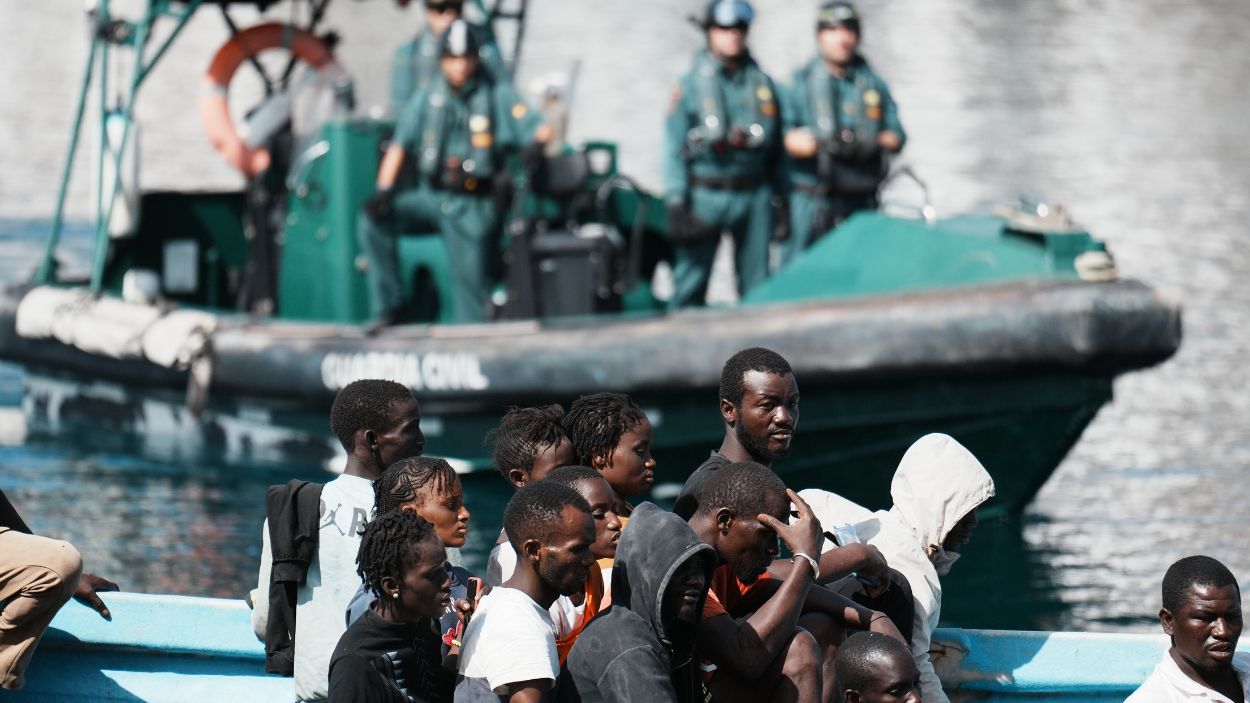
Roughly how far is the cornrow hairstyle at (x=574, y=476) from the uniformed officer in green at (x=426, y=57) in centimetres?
543

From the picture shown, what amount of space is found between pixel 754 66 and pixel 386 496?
18.2 feet

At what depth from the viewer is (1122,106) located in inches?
1095

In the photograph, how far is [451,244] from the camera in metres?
9.88

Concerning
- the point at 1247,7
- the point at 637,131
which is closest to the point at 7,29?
the point at 637,131

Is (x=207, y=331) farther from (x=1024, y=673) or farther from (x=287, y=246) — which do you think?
(x=1024, y=673)

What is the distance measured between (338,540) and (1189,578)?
1.89m

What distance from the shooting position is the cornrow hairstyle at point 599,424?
4.91 meters

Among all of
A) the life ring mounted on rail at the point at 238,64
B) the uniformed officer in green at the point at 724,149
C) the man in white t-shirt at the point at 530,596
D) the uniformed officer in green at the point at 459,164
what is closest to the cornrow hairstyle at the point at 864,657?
the man in white t-shirt at the point at 530,596

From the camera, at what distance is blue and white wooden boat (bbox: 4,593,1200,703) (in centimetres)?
535

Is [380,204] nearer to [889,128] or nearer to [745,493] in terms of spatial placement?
[889,128]

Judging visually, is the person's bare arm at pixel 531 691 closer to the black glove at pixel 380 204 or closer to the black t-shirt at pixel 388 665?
the black t-shirt at pixel 388 665

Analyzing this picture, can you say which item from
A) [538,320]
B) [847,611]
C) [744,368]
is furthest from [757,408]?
[538,320]

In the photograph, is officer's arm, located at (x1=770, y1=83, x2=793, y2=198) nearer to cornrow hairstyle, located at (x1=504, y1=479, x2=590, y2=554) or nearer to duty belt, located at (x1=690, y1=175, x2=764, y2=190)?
duty belt, located at (x1=690, y1=175, x2=764, y2=190)

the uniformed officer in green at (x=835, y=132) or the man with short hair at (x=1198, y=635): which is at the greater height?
the uniformed officer in green at (x=835, y=132)
